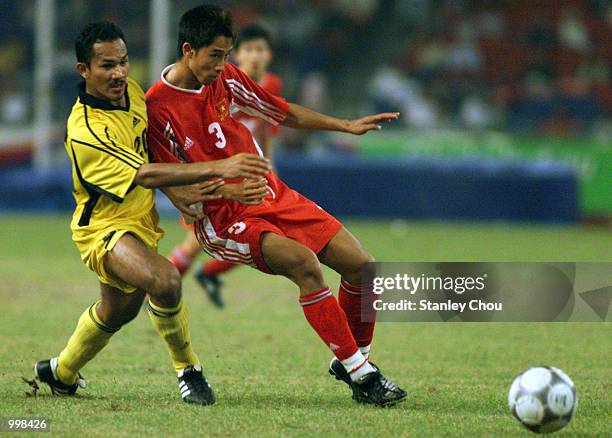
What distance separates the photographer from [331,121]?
6086mm

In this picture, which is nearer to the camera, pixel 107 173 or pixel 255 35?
pixel 107 173

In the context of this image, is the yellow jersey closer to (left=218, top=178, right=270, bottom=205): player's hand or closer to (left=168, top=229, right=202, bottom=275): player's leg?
(left=218, top=178, right=270, bottom=205): player's hand

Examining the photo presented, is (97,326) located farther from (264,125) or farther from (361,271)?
(264,125)

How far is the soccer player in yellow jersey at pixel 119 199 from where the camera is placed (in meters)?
5.25

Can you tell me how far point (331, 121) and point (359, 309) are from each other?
103cm

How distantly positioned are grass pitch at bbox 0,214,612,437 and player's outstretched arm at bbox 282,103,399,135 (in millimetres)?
1409

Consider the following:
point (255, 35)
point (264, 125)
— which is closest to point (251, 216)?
point (255, 35)

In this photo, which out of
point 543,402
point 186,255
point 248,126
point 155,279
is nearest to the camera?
point 543,402

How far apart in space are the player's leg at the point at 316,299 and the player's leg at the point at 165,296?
499 mm

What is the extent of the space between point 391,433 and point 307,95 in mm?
16144

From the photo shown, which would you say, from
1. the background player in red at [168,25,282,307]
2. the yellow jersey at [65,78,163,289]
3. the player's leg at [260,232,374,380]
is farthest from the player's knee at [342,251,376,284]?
the background player in red at [168,25,282,307]

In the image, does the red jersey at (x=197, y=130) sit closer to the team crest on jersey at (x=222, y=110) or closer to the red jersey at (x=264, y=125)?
the team crest on jersey at (x=222, y=110)

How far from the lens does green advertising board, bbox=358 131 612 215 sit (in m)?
18.1

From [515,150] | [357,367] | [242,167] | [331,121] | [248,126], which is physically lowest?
[515,150]
